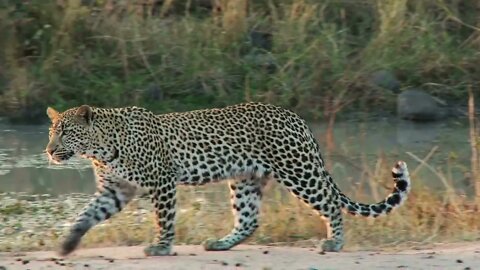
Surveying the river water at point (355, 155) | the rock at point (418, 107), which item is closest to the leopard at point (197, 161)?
the river water at point (355, 155)

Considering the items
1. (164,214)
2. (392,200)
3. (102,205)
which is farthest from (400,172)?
(102,205)

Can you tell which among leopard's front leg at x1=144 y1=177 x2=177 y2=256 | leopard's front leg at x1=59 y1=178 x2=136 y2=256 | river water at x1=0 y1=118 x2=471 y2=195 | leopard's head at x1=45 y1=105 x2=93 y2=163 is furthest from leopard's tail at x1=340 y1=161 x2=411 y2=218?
leopard's head at x1=45 y1=105 x2=93 y2=163

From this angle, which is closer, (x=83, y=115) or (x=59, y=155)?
(x=59, y=155)

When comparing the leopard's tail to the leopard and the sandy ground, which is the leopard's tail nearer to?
the leopard

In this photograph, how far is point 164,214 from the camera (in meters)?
8.09

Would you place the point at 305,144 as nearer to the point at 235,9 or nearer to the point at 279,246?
the point at 279,246

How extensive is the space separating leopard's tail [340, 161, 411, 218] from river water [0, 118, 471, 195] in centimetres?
100

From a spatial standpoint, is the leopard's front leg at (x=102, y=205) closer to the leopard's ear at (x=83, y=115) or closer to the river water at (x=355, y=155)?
the leopard's ear at (x=83, y=115)

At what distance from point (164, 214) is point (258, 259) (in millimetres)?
706

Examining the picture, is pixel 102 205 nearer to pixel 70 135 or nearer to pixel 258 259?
pixel 70 135

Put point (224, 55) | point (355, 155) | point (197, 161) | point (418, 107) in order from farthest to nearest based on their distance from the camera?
1. point (224, 55)
2. point (418, 107)
3. point (355, 155)
4. point (197, 161)

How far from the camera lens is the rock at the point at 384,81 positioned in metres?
14.5

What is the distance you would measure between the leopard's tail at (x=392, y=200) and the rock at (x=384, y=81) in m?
6.03

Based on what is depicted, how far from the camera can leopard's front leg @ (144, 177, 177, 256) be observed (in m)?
8.04
